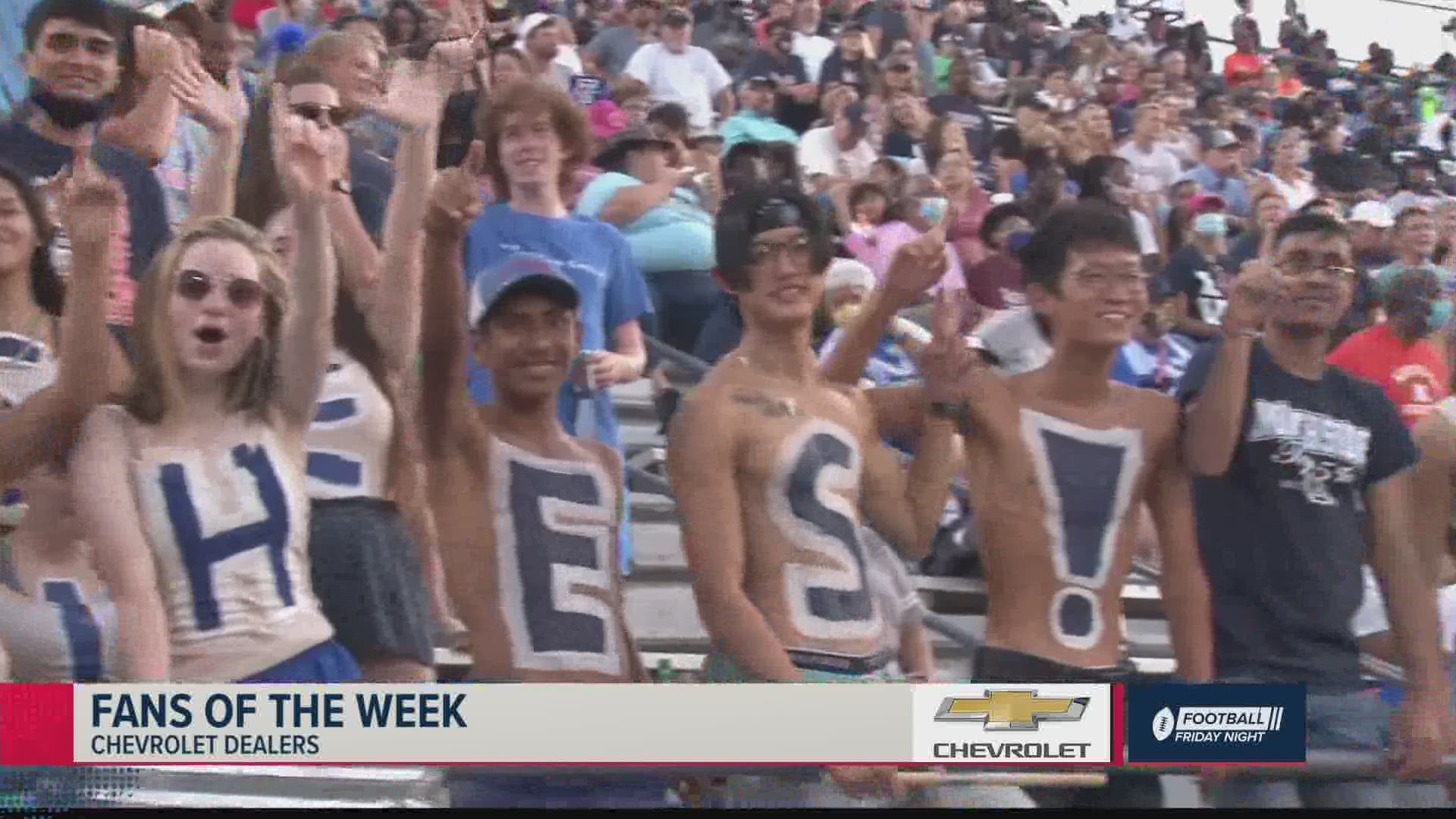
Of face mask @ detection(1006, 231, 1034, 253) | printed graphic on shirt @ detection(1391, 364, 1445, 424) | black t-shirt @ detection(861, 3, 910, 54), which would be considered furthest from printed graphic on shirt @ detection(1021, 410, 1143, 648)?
black t-shirt @ detection(861, 3, 910, 54)

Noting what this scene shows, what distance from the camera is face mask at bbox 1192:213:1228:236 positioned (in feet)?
12.4

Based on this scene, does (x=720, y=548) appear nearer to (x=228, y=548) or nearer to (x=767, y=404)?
(x=767, y=404)

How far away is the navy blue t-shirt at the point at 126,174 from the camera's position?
3.04 metres

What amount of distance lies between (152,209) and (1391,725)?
2275 millimetres

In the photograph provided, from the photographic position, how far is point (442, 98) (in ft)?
10.8

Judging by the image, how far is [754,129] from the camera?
676cm

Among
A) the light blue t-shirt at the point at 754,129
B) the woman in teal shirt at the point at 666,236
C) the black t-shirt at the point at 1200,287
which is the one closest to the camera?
the black t-shirt at the point at 1200,287

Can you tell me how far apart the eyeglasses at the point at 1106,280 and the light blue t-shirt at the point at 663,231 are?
0.74 metres

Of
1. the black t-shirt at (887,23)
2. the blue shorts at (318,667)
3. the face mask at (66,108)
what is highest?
the black t-shirt at (887,23)

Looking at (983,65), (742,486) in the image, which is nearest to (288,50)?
(742,486)

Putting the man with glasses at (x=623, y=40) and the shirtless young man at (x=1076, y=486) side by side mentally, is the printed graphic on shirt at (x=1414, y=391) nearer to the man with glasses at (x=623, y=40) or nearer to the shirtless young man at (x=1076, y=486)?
the shirtless young man at (x=1076, y=486)

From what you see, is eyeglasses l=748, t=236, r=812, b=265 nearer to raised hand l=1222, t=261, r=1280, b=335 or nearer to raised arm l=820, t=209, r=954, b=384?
raised arm l=820, t=209, r=954, b=384

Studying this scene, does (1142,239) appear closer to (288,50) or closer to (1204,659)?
(1204,659)

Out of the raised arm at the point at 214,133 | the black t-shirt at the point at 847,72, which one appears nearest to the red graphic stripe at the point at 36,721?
the raised arm at the point at 214,133
